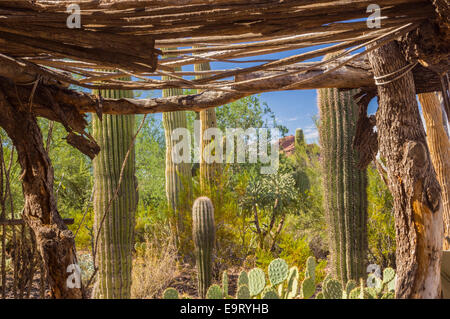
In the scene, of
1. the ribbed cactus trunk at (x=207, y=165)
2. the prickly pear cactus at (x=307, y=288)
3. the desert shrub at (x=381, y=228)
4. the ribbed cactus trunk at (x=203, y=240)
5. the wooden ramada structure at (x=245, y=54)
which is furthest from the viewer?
the ribbed cactus trunk at (x=207, y=165)

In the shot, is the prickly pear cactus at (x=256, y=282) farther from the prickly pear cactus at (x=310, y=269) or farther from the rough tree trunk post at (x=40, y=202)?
the rough tree trunk post at (x=40, y=202)

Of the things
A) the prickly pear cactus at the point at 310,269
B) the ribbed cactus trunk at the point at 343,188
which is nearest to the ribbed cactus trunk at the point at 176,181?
the ribbed cactus trunk at the point at 343,188

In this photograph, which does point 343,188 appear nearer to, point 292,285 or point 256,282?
point 292,285

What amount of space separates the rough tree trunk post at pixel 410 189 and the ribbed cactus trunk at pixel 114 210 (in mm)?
2534

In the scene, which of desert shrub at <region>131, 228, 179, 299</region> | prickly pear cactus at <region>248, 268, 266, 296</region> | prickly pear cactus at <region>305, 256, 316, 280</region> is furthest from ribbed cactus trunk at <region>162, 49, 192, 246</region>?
prickly pear cactus at <region>248, 268, 266, 296</region>

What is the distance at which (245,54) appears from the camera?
1938mm

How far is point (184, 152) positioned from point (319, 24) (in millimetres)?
6355

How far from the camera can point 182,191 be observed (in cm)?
716

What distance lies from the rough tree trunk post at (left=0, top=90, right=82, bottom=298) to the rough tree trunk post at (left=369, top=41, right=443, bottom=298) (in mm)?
1438

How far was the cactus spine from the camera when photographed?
376 cm

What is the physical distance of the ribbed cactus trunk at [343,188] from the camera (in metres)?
3.76

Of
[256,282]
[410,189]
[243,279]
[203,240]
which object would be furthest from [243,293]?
[203,240]

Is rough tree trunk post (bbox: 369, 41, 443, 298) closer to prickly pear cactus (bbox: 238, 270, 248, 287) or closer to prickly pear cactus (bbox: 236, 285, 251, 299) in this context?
prickly pear cactus (bbox: 236, 285, 251, 299)
